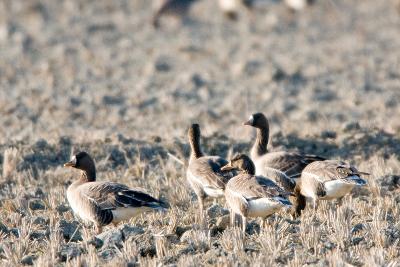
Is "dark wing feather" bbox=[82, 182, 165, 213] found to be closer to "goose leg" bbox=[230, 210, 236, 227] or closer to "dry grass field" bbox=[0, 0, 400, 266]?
"dry grass field" bbox=[0, 0, 400, 266]

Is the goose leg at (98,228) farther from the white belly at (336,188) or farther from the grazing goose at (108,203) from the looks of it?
the white belly at (336,188)

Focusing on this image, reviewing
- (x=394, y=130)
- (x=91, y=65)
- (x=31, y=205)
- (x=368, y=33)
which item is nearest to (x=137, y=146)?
(x=31, y=205)

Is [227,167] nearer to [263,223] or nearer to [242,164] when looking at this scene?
[242,164]

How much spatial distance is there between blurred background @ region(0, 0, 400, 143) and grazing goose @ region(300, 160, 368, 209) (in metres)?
4.62

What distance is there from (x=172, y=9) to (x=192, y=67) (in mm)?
6824

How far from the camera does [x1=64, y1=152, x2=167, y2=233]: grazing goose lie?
8930 millimetres

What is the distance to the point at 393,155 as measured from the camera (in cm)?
1304

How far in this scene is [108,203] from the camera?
29.7 feet

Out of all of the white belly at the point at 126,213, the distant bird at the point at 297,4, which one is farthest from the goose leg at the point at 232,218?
the distant bird at the point at 297,4

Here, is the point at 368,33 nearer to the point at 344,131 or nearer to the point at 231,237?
the point at 344,131

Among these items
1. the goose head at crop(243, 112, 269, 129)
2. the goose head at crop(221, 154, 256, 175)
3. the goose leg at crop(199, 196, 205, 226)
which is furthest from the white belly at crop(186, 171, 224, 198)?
the goose head at crop(243, 112, 269, 129)

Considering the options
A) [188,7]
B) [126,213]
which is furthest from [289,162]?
[188,7]

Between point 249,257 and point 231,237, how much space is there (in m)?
0.48

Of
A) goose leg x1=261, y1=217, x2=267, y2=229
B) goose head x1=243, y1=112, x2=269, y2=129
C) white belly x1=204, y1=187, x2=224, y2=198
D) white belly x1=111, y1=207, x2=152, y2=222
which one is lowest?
goose leg x1=261, y1=217, x2=267, y2=229
